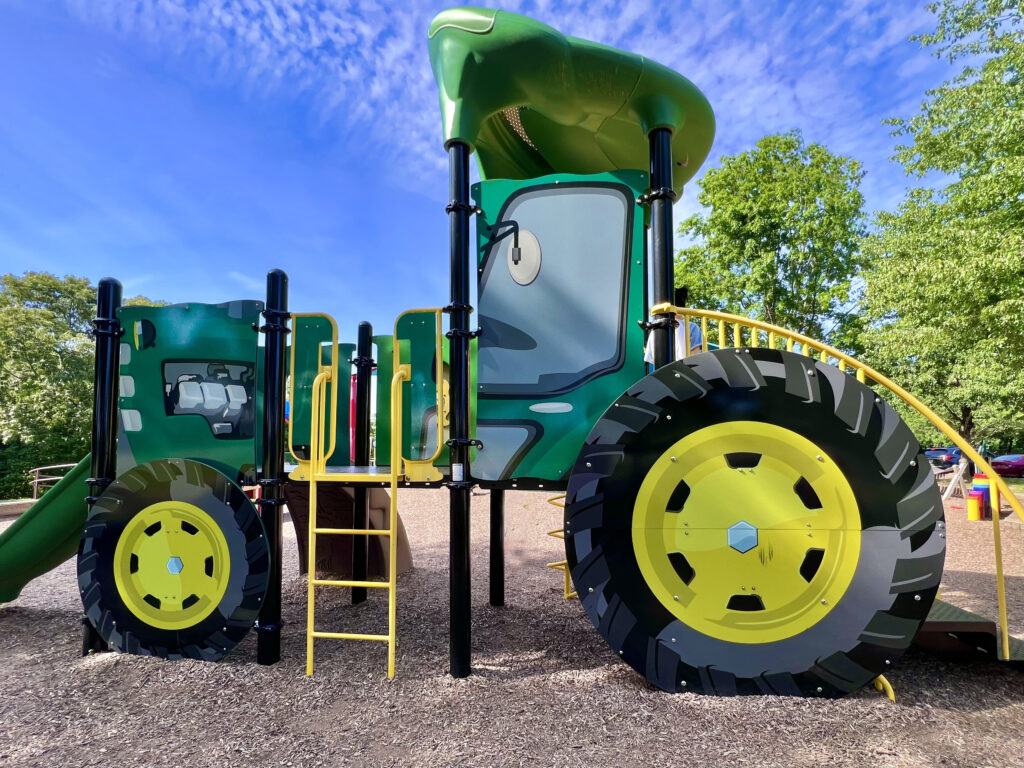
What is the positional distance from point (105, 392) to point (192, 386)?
0.70 meters

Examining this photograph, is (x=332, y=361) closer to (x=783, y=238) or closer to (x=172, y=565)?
(x=172, y=565)

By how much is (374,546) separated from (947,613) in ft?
15.9

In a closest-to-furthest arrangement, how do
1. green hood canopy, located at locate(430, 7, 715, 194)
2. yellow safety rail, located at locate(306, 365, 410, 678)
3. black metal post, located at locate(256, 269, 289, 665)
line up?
yellow safety rail, located at locate(306, 365, 410, 678) < green hood canopy, located at locate(430, 7, 715, 194) < black metal post, located at locate(256, 269, 289, 665)

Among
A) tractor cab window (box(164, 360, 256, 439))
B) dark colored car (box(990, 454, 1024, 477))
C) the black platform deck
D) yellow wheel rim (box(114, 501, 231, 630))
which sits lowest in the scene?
dark colored car (box(990, 454, 1024, 477))

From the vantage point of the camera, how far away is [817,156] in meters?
16.0

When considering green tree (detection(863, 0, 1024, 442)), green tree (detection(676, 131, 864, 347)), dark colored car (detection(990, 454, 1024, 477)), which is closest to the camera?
green tree (detection(863, 0, 1024, 442))

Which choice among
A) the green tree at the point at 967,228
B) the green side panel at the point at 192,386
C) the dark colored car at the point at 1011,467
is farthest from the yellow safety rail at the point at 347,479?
the dark colored car at the point at 1011,467

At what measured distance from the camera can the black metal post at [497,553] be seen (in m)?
5.00

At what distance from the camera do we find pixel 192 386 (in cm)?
384

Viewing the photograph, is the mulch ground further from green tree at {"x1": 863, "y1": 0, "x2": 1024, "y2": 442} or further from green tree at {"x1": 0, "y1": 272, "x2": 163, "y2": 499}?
green tree at {"x1": 0, "y1": 272, "x2": 163, "y2": 499}

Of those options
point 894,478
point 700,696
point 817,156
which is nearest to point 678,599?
point 700,696

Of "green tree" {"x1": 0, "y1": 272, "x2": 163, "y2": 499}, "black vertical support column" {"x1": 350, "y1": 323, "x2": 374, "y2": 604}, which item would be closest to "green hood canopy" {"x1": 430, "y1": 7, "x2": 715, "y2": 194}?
"black vertical support column" {"x1": 350, "y1": 323, "x2": 374, "y2": 604}

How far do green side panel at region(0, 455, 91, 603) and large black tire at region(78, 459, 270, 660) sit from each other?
2.90 ft

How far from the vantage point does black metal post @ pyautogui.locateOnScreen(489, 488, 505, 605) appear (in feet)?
16.4
